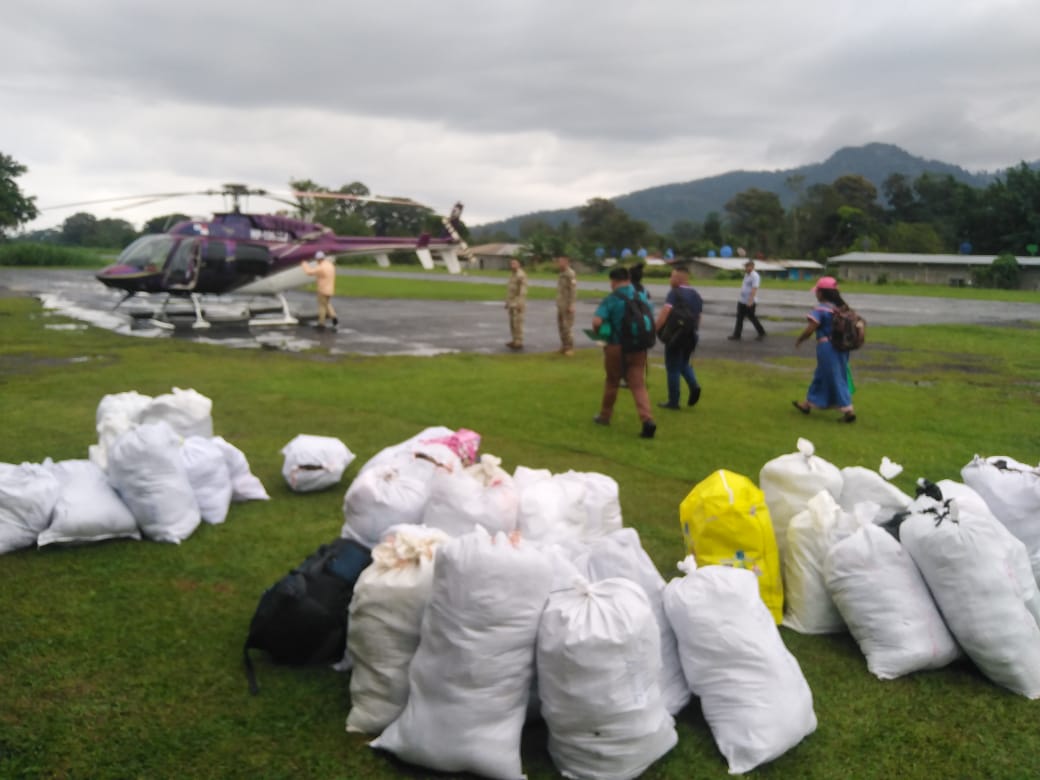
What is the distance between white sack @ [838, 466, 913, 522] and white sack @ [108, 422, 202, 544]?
3.90 metres

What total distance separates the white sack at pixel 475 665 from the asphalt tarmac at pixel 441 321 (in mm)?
11295

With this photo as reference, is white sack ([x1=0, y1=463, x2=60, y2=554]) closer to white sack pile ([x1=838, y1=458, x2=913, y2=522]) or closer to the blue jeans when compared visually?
white sack pile ([x1=838, y1=458, x2=913, y2=522])

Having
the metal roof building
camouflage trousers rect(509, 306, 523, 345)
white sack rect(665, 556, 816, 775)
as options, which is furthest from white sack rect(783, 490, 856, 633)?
the metal roof building

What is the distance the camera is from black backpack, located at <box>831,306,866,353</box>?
840 cm

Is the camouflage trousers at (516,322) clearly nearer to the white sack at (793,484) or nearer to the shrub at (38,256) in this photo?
the white sack at (793,484)

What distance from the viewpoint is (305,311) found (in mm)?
22469

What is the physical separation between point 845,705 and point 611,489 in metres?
1.67

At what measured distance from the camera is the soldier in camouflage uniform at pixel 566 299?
13102 millimetres

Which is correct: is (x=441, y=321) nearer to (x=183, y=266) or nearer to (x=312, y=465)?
(x=183, y=266)

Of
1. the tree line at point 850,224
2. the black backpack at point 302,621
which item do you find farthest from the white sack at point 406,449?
the tree line at point 850,224

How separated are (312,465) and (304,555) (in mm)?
1206

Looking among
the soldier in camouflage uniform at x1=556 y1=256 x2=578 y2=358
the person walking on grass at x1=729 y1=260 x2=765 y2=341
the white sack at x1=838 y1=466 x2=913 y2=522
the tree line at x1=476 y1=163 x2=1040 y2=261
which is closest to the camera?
the white sack at x1=838 y1=466 x2=913 y2=522

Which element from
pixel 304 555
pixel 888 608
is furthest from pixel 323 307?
pixel 888 608

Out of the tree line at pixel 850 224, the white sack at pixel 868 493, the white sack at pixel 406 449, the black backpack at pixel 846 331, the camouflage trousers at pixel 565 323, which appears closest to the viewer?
the white sack at pixel 868 493
